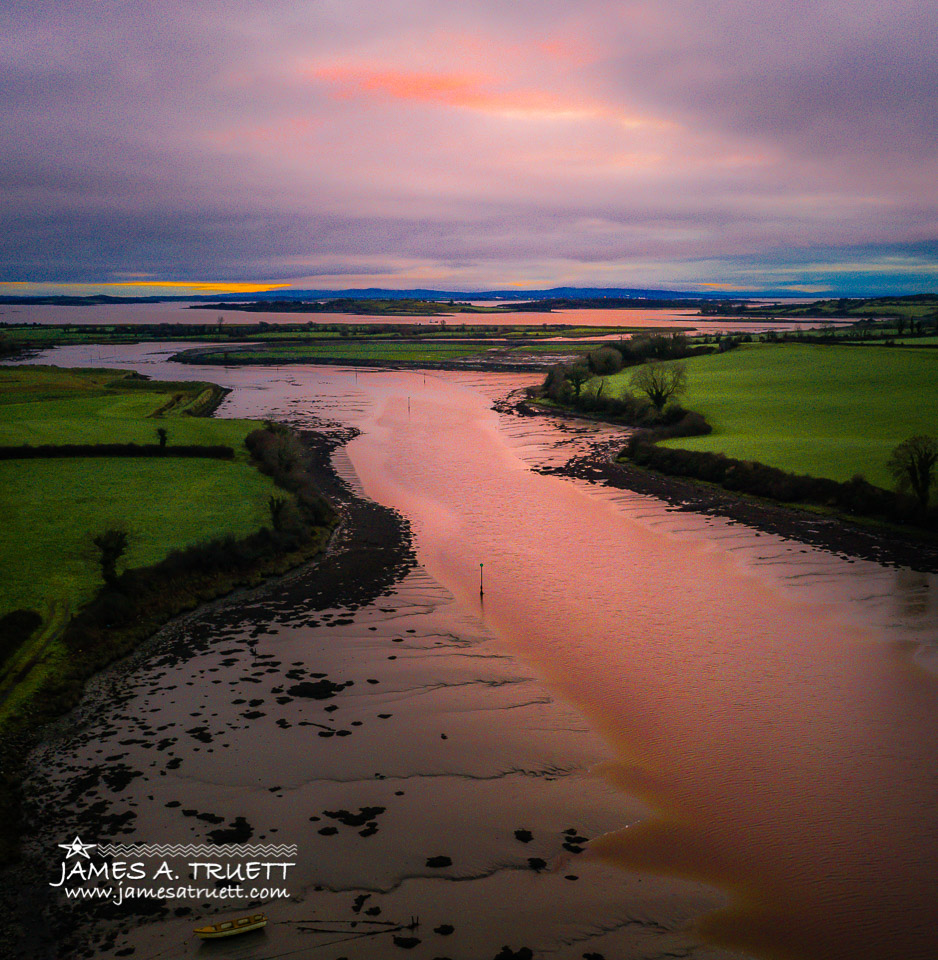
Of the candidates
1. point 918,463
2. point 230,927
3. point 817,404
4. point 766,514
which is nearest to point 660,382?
point 817,404

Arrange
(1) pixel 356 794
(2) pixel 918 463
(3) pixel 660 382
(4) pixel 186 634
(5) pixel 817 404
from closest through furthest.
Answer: (1) pixel 356 794, (4) pixel 186 634, (2) pixel 918 463, (5) pixel 817 404, (3) pixel 660 382

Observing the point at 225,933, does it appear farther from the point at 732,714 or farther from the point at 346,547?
the point at 346,547

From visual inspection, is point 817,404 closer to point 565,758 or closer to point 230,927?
point 565,758

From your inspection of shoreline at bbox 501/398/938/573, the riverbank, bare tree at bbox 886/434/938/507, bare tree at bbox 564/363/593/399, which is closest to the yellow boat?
the riverbank

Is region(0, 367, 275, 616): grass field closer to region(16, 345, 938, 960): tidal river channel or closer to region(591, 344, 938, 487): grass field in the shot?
region(16, 345, 938, 960): tidal river channel

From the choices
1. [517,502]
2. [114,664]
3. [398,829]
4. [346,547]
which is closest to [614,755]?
[398,829]

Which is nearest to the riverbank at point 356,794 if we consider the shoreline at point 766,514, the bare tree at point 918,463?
the shoreline at point 766,514

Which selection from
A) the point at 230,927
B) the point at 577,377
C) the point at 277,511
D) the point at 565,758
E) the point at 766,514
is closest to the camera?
the point at 230,927
